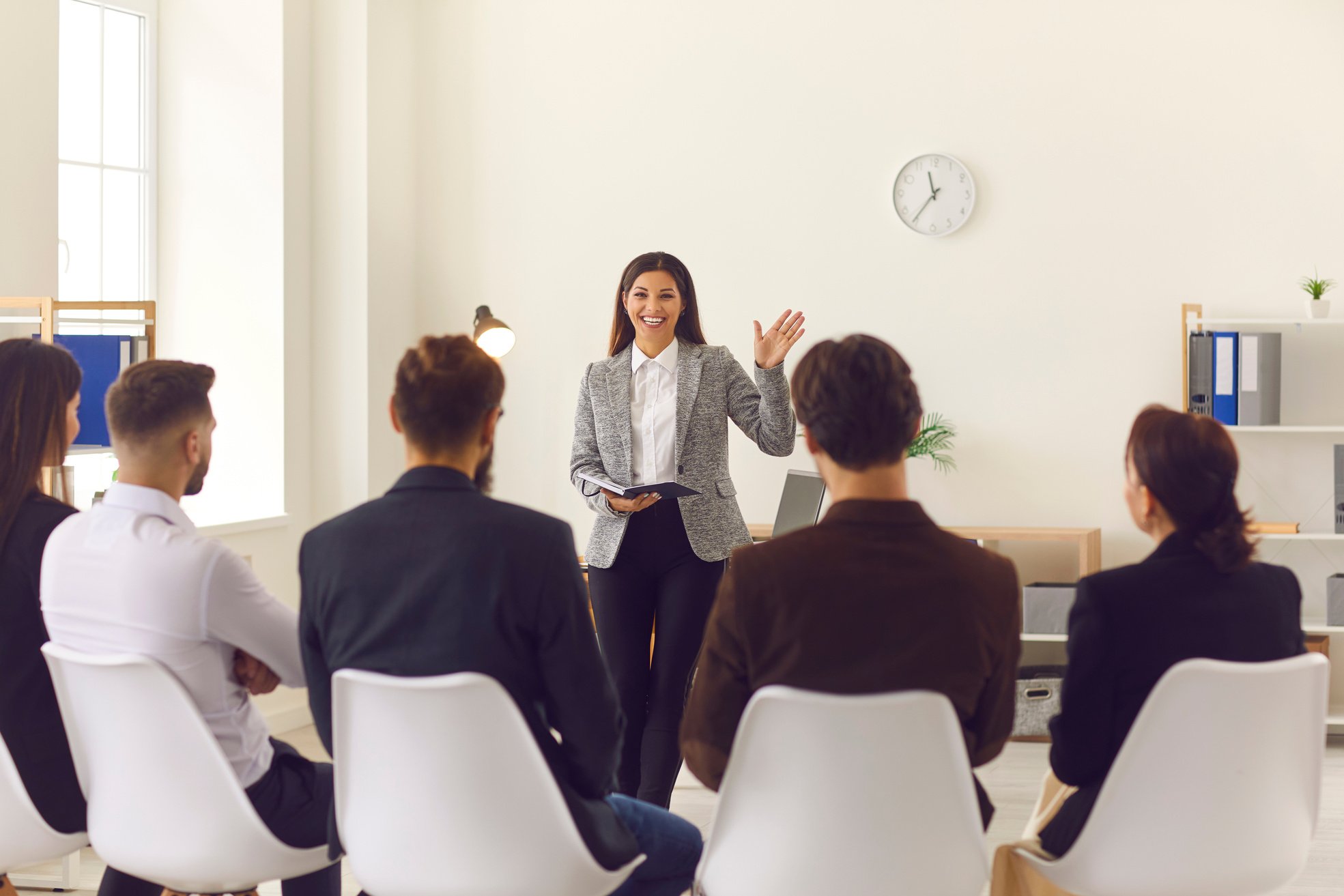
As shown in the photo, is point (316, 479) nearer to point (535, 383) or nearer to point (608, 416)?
point (535, 383)

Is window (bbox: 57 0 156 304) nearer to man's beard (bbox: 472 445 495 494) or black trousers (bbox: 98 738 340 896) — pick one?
black trousers (bbox: 98 738 340 896)

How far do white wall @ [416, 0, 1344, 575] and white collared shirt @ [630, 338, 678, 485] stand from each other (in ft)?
6.39

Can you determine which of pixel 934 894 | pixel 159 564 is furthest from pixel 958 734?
pixel 159 564

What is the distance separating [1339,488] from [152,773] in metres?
3.96

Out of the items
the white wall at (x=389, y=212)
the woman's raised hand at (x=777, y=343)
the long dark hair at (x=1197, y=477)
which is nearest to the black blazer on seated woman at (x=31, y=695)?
the woman's raised hand at (x=777, y=343)

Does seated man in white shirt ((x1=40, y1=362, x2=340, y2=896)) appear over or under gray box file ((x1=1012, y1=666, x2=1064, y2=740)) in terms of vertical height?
over

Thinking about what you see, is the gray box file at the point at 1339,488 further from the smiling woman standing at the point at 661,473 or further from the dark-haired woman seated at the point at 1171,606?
the dark-haired woman seated at the point at 1171,606

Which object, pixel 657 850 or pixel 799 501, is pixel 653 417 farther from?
pixel 799 501

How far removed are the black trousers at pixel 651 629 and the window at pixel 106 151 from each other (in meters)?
2.75

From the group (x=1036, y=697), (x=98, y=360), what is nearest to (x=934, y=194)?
(x=1036, y=697)

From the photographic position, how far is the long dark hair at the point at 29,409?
2.05 meters

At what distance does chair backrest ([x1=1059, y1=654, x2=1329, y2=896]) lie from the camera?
1.57m

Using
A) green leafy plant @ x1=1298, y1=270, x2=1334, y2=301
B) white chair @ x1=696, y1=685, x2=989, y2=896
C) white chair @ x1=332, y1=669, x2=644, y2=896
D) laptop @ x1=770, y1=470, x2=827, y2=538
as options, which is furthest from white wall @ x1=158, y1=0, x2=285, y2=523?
green leafy plant @ x1=1298, y1=270, x2=1334, y2=301

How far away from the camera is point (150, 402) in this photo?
1.90 m
